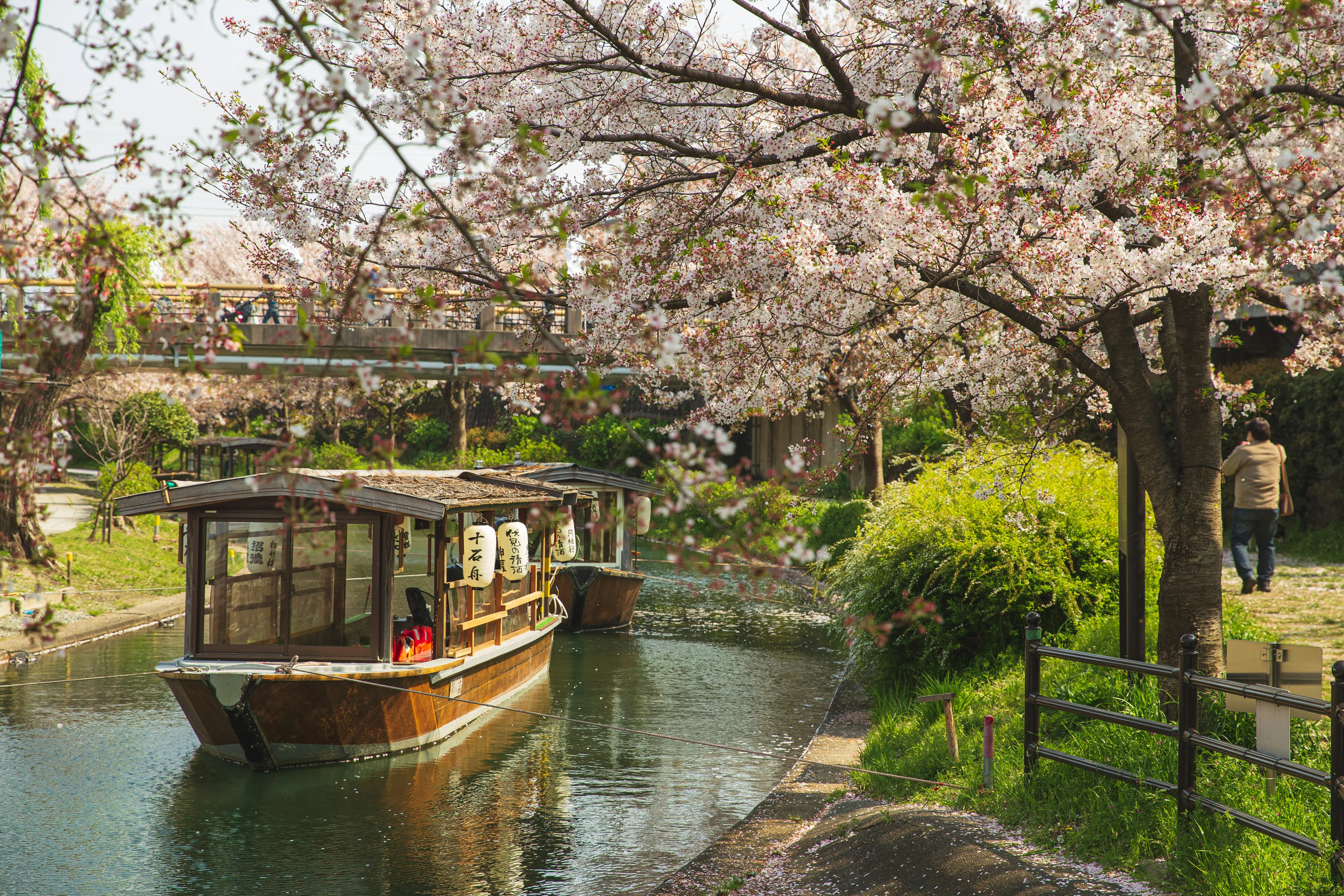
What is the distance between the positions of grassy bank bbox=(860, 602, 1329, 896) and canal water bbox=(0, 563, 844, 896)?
1.94 metres

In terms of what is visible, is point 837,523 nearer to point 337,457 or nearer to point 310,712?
point 337,457

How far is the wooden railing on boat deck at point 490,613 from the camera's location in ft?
36.1

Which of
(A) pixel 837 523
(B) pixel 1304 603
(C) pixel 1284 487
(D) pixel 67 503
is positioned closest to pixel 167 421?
(D) pixel 67 503

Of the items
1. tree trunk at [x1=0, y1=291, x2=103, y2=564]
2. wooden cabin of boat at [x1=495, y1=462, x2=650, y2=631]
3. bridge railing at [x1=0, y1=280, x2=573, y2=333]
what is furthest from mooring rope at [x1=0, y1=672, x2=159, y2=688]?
tree trunk at [x1=0, y1=291, x2=103, y2=564]

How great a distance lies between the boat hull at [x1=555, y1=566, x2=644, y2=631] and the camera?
1717 cm

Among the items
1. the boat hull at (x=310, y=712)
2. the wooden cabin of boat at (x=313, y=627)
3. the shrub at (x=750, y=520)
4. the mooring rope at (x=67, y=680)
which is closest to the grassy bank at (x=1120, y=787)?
the shrub at (x=750, y=520)

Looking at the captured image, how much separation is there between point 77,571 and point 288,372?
17272 millimetres

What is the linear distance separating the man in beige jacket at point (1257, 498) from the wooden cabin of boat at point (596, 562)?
894cm

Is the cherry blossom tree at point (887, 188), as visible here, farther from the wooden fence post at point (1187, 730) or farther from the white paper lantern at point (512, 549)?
the white paper lantern at point (512, 549)

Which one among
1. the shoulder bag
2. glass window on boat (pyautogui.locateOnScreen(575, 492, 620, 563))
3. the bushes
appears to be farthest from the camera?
the bushes

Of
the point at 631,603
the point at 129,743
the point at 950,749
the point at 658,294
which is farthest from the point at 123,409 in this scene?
the point at 950,749

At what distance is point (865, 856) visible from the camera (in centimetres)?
600

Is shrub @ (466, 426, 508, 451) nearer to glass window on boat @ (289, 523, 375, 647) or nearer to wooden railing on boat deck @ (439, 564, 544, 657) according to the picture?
wooden railing on boat deck @ (439, 564, 544, 657)

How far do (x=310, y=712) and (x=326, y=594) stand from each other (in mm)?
1158
